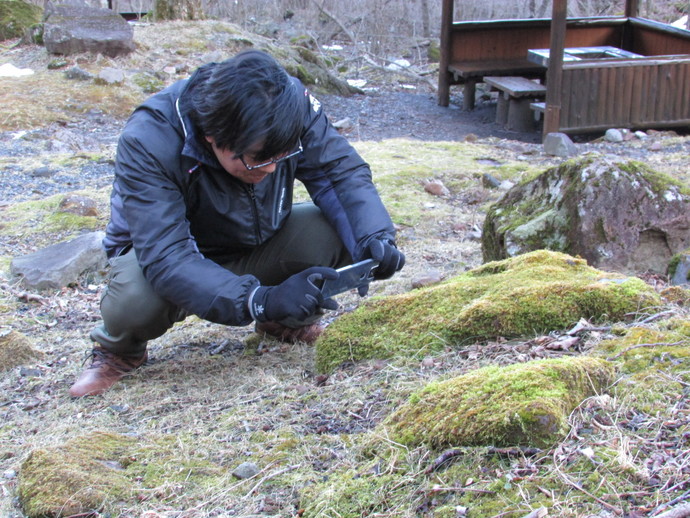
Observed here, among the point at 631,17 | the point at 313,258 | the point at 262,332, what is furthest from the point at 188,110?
the point at 631,17

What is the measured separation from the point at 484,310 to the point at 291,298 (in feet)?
2.67

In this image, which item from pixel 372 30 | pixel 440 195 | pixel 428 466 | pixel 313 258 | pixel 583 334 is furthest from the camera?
pixel 372 30

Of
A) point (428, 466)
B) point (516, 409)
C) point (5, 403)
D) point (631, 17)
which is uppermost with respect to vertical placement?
point (631, 17)

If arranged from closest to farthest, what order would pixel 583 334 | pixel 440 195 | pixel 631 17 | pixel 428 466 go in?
pixel 428 466 → pixel 583 334 → pixel 440 195 → pixel 631 17

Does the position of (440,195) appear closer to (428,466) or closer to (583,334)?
(583,334)

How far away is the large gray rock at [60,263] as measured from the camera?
210 inches

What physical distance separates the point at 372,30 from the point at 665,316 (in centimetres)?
1930

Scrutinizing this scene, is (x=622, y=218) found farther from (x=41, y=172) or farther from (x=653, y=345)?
(x=41, y=172)

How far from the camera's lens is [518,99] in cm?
1262

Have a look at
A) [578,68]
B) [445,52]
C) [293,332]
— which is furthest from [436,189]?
[445,52]

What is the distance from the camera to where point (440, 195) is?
758 cm

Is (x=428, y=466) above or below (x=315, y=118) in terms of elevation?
below

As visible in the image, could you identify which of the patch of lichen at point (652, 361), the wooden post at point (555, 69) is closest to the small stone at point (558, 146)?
the wooden post at point (555, 69)

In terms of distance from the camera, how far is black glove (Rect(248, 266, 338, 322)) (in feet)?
9.48
